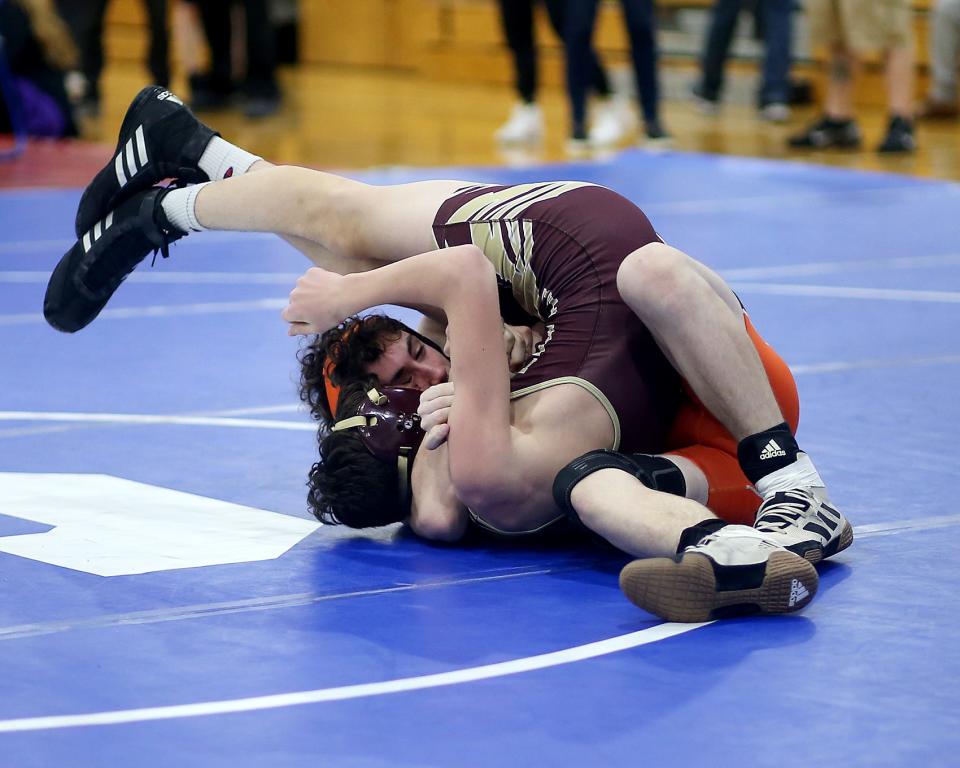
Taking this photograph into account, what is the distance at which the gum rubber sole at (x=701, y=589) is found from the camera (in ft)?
8.05

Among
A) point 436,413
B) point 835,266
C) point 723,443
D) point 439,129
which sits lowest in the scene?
point 835,266

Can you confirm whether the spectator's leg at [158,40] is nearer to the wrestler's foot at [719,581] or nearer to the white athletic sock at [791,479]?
the white athletic sock at [791,479]

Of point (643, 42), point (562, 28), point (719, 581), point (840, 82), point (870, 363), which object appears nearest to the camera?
point (719, 581)

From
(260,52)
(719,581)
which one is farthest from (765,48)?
(719,581)

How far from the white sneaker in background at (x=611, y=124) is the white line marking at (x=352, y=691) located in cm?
679

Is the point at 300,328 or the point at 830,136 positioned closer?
the point at 300,328

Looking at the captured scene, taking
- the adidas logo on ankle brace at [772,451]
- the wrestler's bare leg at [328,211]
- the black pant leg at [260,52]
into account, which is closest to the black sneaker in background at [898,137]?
the black pant leg at [260,52]

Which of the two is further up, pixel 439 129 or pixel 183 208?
pixel 183 208

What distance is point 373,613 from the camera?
2566mm

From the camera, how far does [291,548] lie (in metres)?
2.92

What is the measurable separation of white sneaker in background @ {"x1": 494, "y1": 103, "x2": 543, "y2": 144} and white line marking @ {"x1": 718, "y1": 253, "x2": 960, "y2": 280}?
3603mm

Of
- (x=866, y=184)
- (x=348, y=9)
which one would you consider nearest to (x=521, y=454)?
(x=866, y=184)

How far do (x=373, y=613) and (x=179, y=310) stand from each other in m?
2.89

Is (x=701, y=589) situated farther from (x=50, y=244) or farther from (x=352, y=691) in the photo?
(x=50, y=244)
